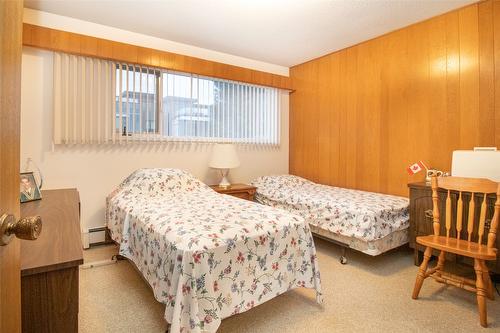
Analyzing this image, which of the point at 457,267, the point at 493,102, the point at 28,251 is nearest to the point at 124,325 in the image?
the point at 28,251

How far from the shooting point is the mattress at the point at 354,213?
2367 millimetres

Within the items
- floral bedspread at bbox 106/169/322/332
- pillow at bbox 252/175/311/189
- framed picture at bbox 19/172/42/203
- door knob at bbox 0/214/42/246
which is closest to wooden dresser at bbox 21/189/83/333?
door knob at bbox 0/214/42/246

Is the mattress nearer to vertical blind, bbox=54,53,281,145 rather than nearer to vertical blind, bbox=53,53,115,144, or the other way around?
vertical blind, bbox=54,53,281,145

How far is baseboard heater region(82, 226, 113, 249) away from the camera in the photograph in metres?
2.88

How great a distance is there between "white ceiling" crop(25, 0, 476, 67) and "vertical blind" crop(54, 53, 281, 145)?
436mm

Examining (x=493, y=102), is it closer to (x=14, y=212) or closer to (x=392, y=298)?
(x=392, y=298)

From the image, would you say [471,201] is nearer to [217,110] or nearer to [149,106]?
[217,110]

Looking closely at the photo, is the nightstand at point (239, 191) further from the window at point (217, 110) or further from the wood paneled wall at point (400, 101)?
the wood paneled wall at point (400, 101)

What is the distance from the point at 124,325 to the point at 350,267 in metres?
1.86

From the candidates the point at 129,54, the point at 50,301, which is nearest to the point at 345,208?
the point at 50,301

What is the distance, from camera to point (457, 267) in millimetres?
2484

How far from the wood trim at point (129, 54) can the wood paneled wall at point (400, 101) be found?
3.09 ft

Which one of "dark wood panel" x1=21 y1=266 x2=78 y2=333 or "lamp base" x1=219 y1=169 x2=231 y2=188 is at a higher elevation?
"lamp base" x1=219 y1=169 x2=231 y2=188

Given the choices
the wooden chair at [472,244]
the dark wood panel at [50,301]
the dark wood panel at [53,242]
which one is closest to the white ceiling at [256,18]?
the wooden chair at [472,244]
